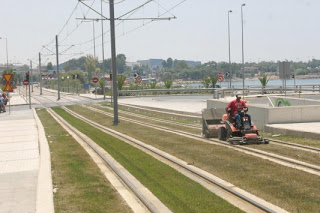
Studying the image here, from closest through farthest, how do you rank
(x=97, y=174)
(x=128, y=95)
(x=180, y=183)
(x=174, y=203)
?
(x=174, y=203)
(x=180, y=183)
(x=97, y=174)
(x=128, y=95)

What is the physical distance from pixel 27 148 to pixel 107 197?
8215 millimetres

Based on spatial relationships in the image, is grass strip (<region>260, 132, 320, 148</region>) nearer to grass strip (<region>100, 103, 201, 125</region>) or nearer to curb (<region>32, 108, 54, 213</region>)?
curb (<region>32, 108, 54, 213</region>)

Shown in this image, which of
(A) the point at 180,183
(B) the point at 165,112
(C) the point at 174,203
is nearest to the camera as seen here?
(C) the point at 174,203

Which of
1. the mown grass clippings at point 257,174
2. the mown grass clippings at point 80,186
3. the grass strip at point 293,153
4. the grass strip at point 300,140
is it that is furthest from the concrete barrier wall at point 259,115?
the mown grass clippings at point 80,186

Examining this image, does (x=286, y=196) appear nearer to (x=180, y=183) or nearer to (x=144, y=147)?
(x=180, y=183)

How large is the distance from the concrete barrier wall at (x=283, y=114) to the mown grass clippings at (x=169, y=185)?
6.75 m

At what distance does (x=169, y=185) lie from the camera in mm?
10297

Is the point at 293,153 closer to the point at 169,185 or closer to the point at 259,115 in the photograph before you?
the point at 169,185

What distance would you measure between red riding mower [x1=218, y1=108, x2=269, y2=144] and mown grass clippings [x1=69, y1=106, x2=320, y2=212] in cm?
85

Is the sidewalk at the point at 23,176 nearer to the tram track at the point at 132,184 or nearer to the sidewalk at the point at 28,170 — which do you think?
the sidewalk at the point at 28,170

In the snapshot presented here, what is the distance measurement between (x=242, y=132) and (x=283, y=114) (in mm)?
5016

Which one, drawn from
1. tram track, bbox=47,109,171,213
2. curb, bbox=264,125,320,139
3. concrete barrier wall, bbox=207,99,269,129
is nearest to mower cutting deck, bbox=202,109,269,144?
curb, bbox=264,125,320,139

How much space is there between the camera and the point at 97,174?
466 inches

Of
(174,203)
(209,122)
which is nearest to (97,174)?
(174,203)
